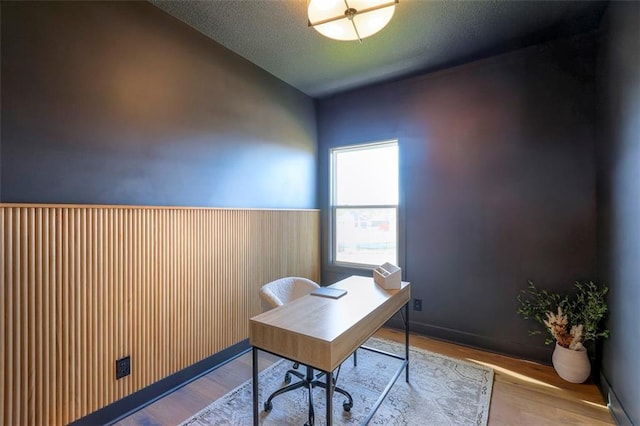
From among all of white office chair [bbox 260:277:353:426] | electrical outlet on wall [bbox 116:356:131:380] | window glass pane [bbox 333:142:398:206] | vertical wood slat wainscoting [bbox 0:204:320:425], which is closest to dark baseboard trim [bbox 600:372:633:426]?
white office chair [bbox 260:277:353:426]

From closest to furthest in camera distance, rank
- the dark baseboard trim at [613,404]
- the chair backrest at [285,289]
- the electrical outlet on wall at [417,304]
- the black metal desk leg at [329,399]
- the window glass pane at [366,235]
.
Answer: the black metal desk leg at [329,399] < the dark baseboard trim at [613,404] < the chair backrest at [285,289] < the electrical outlet on wall at [417,304] < the window glass pane at [366,235]

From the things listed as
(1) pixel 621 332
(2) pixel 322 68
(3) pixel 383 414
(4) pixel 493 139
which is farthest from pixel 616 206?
(2) pixel 322 68

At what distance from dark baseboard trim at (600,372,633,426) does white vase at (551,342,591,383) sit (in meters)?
0.10

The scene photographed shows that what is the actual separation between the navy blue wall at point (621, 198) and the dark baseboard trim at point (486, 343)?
16.9 inches

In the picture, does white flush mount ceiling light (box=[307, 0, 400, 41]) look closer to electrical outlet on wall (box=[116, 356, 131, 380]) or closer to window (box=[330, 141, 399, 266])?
window (box=[330, 141, 399, 266])

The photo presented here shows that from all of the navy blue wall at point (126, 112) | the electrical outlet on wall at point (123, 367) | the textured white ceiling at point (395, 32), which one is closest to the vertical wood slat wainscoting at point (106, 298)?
the electrical outlet on wall at point (123, 367)

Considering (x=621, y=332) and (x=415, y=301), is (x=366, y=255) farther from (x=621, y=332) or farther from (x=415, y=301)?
(x=621, y=332)

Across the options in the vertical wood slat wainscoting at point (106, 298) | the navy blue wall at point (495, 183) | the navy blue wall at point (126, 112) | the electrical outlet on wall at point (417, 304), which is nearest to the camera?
the vertical wood slat wainscoting at point (106, 298)

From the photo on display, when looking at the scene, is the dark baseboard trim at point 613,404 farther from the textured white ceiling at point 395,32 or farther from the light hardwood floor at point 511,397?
→ the textured white ceiling at point 395,32

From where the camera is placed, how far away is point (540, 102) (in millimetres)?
2537

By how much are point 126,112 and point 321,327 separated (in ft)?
6.17

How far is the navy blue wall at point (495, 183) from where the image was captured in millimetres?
2416

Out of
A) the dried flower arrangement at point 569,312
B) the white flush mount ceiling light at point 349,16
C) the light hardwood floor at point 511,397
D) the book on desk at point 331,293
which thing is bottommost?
the light hardwood floor at point 511,397

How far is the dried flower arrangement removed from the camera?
217 cm
